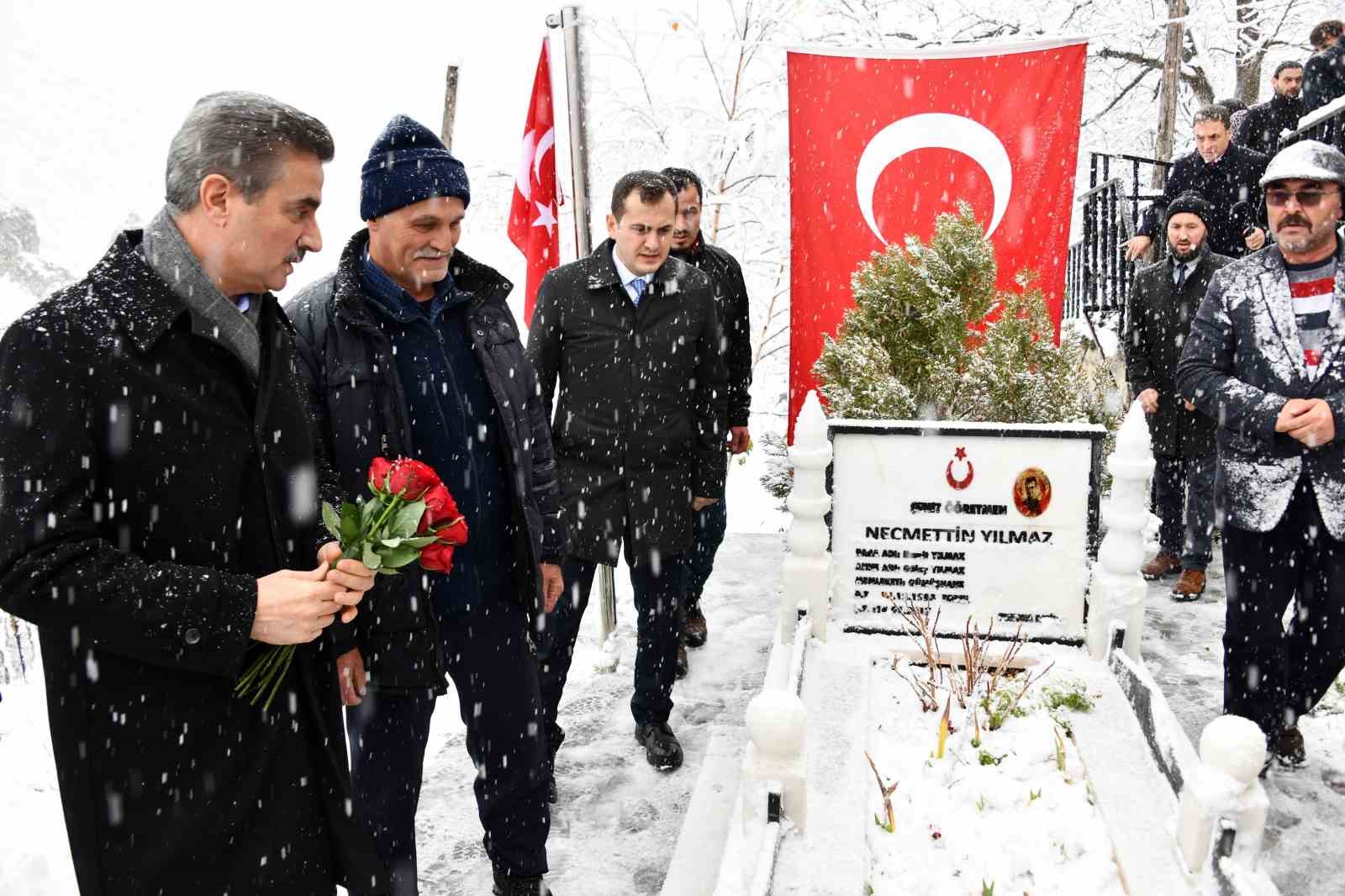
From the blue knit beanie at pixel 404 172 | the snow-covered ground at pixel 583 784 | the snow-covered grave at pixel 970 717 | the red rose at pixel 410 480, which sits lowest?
the snow-covered ground at pixel 583 784

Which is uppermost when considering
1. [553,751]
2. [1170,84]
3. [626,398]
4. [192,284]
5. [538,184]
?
[1170,84]

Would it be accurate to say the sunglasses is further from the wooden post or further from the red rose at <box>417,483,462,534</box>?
the wooden post

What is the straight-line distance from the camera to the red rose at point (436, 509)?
2.29 metres

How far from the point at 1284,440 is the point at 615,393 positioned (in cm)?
276

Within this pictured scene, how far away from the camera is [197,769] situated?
6.49ft

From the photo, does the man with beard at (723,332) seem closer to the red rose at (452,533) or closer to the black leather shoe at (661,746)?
the black leather shoe at (661,746)

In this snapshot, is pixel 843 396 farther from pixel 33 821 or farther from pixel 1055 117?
pixel 33 821

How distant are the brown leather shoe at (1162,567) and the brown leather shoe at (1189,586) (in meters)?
0.39

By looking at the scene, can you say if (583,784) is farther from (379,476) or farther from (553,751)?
(379,476)

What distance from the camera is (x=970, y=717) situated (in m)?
4.10

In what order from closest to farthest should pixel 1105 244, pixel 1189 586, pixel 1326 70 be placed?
pixel 1189 586
pixel 1326 70
pixel 1105 244

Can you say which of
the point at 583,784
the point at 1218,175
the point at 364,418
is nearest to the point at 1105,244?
the point at 1218,175

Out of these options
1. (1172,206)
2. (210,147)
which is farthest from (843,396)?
(210,147)

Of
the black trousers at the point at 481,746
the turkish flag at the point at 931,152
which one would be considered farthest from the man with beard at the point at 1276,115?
the black trousers at the point at 481,746
